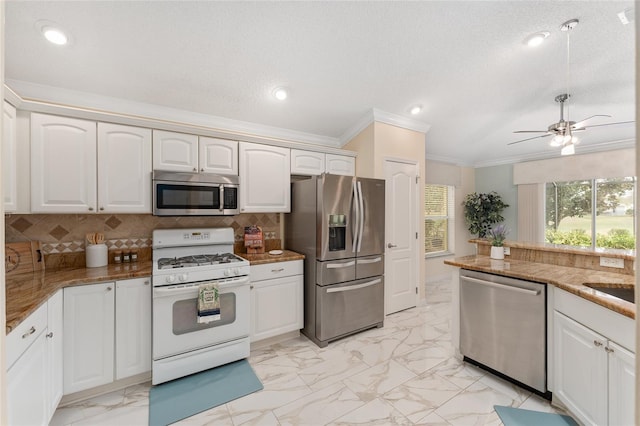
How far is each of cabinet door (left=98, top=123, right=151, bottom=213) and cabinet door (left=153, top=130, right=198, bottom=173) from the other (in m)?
0.07

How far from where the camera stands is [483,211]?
18.0 feet

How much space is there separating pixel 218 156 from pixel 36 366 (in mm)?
2047

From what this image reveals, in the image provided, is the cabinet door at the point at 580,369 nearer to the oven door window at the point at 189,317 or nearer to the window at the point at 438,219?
the oven door window at the point at 189,317

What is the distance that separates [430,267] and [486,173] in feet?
7.95

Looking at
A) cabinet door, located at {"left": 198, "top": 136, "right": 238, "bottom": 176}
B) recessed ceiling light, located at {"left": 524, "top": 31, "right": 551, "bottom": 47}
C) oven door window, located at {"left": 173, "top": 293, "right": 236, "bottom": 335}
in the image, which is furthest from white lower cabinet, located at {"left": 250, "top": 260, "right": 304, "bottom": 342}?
recessed ceiling light, located at {"left": 524, "top": 31, "right": 551, "bottom": 47}

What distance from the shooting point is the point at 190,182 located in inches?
107

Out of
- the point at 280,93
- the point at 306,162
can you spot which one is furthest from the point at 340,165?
the point at 280,93

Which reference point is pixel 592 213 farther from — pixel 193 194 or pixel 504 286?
pixel 193 194

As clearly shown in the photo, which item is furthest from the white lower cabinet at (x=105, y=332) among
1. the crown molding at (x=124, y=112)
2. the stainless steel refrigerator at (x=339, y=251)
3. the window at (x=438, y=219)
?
the window at (x=438, y=219)

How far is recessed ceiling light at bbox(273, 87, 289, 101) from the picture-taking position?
2.94 meters

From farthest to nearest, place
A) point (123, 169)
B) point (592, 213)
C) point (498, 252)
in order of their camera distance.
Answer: point (592, 213)
point (498, 252)
point (123, 169)

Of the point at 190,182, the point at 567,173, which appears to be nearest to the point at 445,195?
the point at 567,173

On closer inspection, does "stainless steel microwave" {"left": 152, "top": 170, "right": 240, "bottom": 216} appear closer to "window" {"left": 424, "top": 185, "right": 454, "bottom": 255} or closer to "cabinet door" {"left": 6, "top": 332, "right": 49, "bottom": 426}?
"cabinet door" {"left": 6, "top": 332, "right": 49, "bottom": 426}

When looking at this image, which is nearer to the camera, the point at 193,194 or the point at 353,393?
the point at 353,393
